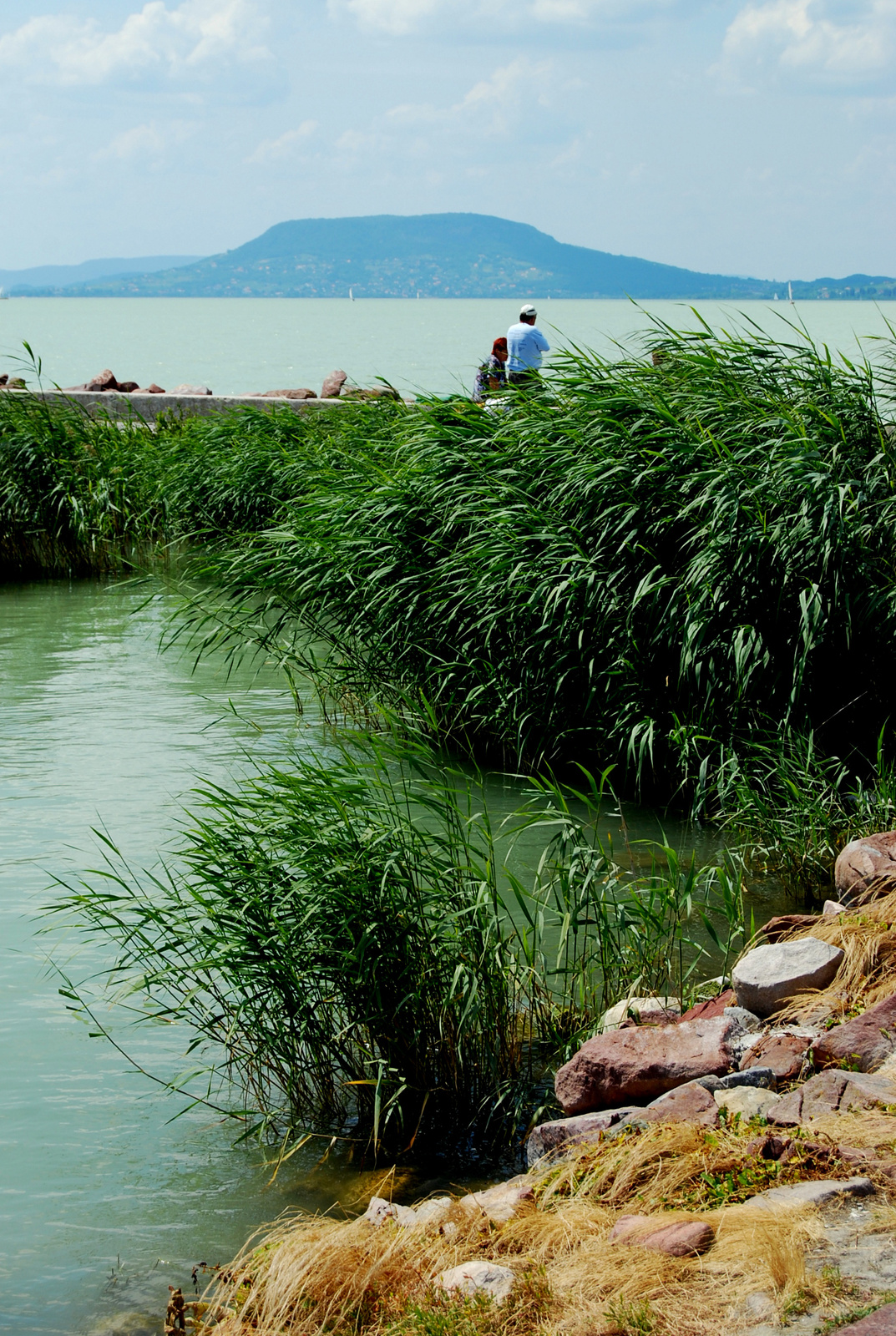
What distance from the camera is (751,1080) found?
11.7 ft

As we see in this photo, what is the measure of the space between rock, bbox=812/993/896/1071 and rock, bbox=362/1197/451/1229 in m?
1.14

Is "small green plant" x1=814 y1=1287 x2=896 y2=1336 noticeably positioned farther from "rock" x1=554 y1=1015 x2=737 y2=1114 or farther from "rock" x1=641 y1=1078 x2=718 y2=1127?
"rock" x1=554 y1=1015 x2=737 y2=1114

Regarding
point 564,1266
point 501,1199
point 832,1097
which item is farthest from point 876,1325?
point 501,1199

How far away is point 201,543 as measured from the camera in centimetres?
1238

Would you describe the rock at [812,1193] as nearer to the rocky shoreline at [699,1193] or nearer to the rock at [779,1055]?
the rocky shoreline at [699,1193]

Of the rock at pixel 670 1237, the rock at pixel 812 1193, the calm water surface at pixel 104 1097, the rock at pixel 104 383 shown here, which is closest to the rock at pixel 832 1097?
the rock at pixel 812 1193

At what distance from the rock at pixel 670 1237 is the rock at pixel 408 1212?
492mm

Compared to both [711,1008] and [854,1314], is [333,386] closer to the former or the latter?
[711,1008]

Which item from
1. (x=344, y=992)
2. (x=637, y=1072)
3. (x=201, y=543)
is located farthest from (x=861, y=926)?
(x=201, y=543)

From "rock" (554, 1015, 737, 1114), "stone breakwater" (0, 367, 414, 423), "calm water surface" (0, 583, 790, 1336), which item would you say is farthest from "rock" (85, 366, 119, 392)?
"rock" (554, 1015, 737, 1114)

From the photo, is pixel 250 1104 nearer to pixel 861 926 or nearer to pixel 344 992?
pixel 344 992

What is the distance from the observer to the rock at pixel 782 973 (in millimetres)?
4152

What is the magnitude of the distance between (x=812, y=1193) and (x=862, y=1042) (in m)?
0.88

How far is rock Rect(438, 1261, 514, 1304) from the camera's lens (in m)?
2.72
